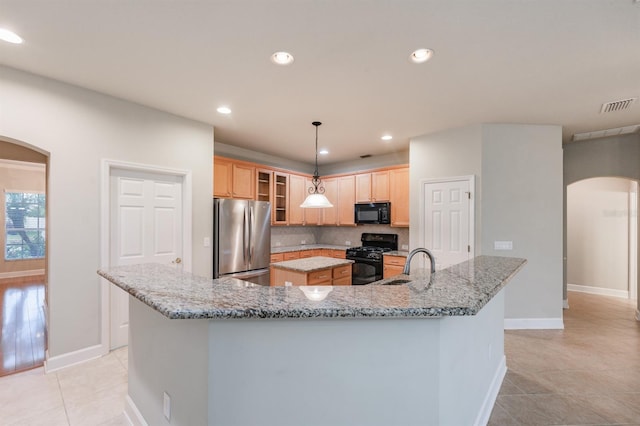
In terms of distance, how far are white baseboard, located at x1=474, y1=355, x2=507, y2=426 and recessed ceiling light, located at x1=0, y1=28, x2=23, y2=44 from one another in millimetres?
4043

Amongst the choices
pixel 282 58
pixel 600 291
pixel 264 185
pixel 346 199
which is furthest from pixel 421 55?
pixel 600 291

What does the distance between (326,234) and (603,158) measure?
492cm

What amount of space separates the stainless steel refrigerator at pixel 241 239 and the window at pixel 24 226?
6245mm

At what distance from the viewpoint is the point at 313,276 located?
314 centimetres

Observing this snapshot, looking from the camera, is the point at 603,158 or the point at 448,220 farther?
the point at 603,158

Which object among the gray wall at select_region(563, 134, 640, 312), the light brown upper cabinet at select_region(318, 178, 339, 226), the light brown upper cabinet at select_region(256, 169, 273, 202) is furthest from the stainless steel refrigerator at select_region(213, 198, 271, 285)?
the gray wall at select_region(563, 134, 640, 312)

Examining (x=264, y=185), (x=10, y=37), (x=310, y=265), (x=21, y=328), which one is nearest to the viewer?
(x=10, y=37)

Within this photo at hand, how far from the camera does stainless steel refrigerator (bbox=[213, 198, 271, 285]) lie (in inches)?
150

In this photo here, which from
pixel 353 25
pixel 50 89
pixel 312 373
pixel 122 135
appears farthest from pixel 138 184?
pixel 312 373

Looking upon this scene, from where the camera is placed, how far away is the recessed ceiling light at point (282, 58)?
215cm

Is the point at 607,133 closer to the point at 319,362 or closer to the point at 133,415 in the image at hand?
the point at 319,362

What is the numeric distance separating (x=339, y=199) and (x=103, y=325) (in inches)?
164

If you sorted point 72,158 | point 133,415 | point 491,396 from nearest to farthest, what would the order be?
point 133,415 → point 491,396 → point 72,158

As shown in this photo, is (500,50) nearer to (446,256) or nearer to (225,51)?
(225,51)
